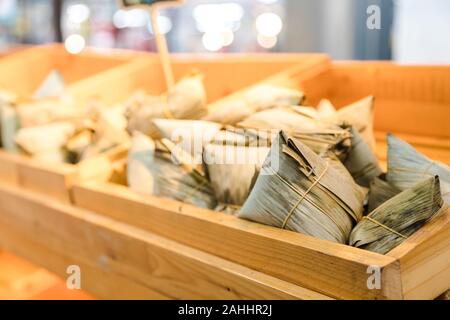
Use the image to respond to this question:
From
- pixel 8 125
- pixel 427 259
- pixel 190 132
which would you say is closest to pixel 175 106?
pixel 190 132

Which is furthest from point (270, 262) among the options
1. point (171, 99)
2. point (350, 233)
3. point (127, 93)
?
point (127, 93)

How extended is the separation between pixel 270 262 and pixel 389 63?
150 centimetres

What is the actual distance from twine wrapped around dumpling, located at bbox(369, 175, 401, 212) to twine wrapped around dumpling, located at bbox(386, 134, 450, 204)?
0.05 feet

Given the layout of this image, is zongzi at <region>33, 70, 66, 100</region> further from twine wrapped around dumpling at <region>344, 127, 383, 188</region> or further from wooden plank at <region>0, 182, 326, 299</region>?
twine wrapped around dumpling at <region>344, 127, 383, 188</region>

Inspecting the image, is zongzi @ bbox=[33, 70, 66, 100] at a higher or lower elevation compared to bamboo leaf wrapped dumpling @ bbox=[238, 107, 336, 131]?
higher

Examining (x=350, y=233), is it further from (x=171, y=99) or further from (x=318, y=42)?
(x=318, y=42)

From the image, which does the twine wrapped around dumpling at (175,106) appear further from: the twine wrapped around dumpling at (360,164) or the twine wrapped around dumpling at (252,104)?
the twine wrapped around dumpling at (360,164)

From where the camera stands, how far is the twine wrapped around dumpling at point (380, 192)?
1593mm

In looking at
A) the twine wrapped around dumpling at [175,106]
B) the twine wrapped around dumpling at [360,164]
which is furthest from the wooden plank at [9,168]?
the twine wrapped around dumpling at [360,164]

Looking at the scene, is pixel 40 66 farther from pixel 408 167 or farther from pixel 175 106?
pixel 408 167

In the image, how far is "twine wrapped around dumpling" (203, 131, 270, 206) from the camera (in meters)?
1.75

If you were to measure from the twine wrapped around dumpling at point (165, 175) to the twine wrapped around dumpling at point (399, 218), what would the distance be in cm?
67

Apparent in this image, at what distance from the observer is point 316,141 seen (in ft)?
5.61

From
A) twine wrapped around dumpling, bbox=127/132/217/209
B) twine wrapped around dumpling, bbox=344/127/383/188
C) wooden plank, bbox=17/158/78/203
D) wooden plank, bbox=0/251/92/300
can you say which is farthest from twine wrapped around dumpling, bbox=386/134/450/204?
wooden plank, bbox=0/251/92/300
